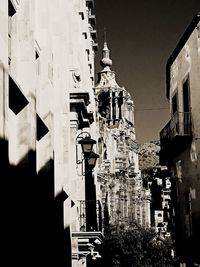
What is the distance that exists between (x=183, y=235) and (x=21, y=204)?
15.7m

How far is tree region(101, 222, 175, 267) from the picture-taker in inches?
1251

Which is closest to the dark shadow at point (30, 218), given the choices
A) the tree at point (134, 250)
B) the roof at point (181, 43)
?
the roof at point (181, 43)

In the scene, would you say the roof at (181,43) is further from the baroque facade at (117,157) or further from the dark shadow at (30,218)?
the baroque facade at (117,157)

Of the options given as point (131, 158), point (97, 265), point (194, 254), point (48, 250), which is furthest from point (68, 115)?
point (131, 158)

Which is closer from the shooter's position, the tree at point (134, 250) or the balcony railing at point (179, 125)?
the balcony railing at point (179, 125)

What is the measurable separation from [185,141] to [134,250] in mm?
9642

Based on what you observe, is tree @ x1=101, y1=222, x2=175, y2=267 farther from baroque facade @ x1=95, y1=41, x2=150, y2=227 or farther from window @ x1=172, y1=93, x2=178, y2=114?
baroque facade @ x1=95, y1=41, x2=150, y2=227

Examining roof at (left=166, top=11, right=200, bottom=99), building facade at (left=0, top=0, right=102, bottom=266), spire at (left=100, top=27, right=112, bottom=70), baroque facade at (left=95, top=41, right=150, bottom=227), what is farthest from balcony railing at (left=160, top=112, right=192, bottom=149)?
spire at (left=100, top=27, right=112, bottom=70)

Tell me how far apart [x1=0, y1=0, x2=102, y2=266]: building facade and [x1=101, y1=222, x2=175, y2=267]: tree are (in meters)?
9.92

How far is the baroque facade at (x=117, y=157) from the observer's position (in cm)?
6312

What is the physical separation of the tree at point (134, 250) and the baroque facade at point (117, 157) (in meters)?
12.8

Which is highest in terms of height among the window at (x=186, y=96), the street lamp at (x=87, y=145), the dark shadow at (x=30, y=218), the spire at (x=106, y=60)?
the spire at (x=106, y=60)

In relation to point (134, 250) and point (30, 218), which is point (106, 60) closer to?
point (134, 250)

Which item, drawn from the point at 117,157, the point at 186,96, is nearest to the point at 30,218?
the point at 186,96
